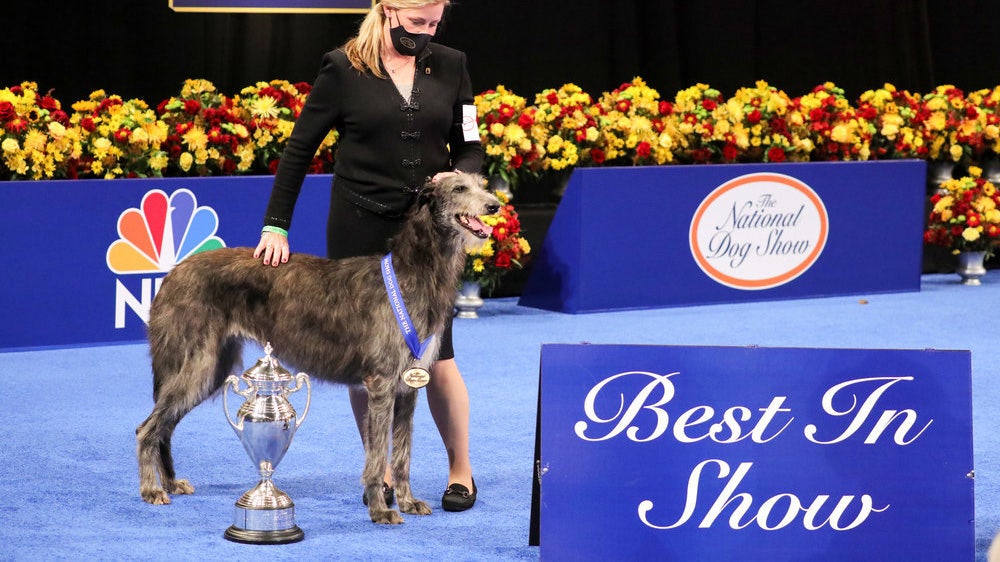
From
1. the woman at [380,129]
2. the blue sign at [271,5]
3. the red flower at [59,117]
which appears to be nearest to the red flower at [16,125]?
the red flower at [59,117]

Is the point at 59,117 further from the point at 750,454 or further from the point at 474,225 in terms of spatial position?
the point at 750,454

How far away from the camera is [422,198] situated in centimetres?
421

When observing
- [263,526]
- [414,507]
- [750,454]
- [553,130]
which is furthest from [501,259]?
[750,454]

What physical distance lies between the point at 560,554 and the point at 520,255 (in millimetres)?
4548

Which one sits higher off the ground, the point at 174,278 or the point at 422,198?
the point at 422,198

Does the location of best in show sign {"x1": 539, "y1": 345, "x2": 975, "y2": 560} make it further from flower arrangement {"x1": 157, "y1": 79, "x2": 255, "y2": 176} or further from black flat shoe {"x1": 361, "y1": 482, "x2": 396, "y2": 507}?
flower arrangement {"x1": 157, "y1": 79, "x2": 255, "y2": 176}

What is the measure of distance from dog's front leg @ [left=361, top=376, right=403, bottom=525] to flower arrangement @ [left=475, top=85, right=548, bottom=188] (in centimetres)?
419

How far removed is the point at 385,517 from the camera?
14.0 feet

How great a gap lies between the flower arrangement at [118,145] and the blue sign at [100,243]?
19 centimetres

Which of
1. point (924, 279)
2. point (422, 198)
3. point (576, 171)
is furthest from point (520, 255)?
point (422, 198)

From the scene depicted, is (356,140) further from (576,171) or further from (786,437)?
(576,171)

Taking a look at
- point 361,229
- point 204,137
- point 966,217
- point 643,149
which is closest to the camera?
point 361,229

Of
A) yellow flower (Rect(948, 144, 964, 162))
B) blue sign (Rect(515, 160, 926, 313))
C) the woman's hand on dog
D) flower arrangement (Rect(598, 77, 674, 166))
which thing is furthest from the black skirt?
yellow flower (Rect(948, 144, 964, 162))

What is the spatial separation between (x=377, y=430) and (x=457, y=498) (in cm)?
41
